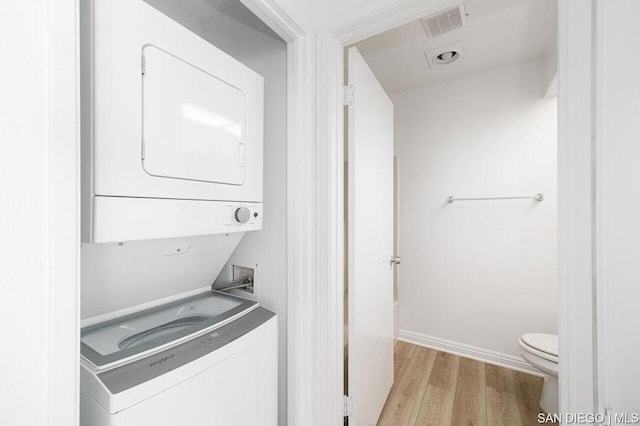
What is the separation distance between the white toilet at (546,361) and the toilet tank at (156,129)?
2086mm

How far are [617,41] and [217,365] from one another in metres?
1.53

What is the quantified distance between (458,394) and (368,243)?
1493 millimetres

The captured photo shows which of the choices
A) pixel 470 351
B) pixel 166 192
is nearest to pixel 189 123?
pixel 166 192

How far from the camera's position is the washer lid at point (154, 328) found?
79 centimetres

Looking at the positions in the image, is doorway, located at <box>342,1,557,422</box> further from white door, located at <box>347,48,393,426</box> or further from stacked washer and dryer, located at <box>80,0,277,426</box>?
stacked washer and dryer, located at <box>80,0,277,426</box>

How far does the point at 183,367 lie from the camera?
2.59ft

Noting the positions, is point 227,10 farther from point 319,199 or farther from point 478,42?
point 478,42

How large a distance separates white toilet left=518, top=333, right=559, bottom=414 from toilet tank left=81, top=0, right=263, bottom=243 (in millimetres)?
2086

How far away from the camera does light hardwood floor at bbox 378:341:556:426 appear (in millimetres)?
1809

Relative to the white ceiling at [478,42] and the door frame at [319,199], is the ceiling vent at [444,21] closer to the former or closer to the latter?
the white ceiling at [478,42]

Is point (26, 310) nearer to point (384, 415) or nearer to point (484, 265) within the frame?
point (384, 415)

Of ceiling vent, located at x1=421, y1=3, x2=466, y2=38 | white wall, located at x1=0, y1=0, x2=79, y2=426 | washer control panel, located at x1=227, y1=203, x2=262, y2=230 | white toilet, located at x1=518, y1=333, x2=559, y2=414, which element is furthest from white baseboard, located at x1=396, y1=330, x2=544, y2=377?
white wall, located at x1=0, y1=0, x2=79, y2=426

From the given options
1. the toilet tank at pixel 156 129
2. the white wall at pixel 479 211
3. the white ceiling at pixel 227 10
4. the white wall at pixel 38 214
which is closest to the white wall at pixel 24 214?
the white wall at pixel 38 214

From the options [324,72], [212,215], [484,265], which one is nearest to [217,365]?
[212,215]
